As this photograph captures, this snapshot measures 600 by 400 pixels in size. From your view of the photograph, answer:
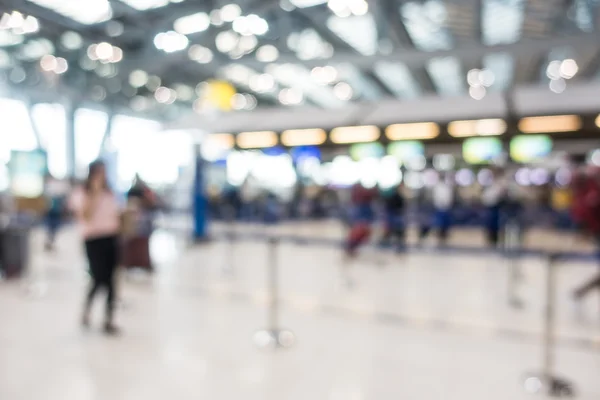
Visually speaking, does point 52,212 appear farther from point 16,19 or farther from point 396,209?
point 396,209

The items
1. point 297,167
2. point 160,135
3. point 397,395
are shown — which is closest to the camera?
point 397,395

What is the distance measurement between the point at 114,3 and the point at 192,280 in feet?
26.1

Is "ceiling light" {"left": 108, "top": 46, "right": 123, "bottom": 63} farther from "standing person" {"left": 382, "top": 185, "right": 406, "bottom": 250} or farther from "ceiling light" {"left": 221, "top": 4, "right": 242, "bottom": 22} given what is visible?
"standing person" {"left": 382, "top": 185, "right": 406, "bottom": 250}

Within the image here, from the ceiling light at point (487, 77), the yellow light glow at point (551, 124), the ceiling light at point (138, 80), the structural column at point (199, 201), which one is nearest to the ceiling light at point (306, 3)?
the structural column at point (199, 201)

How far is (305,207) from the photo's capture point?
18.7 m

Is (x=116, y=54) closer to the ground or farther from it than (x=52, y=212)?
farther from it

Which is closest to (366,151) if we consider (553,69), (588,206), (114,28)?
(114,28)

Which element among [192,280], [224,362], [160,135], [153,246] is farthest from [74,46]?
[224,362]

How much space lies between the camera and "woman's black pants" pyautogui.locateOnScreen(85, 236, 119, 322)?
456 cm

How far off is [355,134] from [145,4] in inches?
275

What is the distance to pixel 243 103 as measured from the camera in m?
28.5

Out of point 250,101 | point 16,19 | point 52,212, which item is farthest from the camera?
point 250,101

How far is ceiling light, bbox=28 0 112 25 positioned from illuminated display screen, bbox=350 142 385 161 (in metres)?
7.99

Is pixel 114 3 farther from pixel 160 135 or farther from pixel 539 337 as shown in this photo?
pixel 539 337
